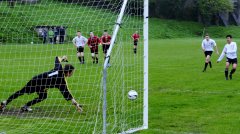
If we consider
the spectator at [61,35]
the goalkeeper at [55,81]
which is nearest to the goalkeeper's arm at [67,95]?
A: the goalkeeper at [55,81]

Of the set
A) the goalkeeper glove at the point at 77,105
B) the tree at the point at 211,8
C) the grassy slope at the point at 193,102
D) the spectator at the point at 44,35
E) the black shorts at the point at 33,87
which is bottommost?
the grassy slope at the point at 193,102

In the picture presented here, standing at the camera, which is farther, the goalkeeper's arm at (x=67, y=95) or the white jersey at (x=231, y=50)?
the white jersey at (x=231, y=50)

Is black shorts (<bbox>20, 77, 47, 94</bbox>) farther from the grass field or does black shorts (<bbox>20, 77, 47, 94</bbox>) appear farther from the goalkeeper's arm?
the grass field

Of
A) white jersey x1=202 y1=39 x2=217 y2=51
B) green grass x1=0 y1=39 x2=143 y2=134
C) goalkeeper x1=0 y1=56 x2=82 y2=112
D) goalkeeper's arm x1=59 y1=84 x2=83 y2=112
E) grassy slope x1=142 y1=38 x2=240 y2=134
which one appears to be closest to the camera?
green grass x1=0 y1=39 x2=143 y2=134

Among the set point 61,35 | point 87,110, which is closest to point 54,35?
point 61,35

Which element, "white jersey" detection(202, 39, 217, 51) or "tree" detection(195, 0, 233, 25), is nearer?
"white jersey" detection(202, 39, 217, 51)

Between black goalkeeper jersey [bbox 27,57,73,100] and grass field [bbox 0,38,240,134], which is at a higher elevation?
black goalkeeper jersey [bbox 27,57,73,100]

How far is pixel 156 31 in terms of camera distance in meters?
65.6

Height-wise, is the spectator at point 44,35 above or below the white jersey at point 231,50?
above

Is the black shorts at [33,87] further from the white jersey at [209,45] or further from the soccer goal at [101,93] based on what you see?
the white jersey at [209,45]

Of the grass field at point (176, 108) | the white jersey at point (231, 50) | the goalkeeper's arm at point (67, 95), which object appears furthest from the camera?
the white jersey at point (231, 50)

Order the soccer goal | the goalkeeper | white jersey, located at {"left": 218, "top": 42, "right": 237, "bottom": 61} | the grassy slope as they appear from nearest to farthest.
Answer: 1. the soccer goal
2. the grassy slope
3. the goalkeeper
4. white jersey, located at {"left": 218, "top": 42, "right": 237, "bottom": 61}

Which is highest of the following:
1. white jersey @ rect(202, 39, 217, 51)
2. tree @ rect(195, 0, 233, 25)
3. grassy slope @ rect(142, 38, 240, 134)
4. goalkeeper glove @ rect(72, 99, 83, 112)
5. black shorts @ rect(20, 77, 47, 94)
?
tree @ rect(195, 0, 233, 25)

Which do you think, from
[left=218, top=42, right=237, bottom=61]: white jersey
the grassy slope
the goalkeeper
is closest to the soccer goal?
the goalkeeper
